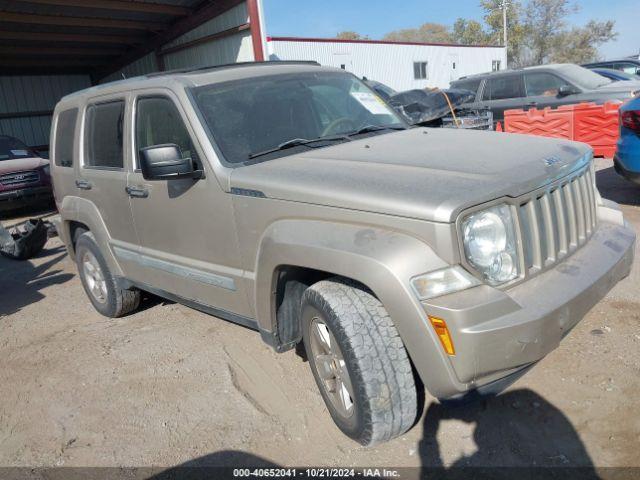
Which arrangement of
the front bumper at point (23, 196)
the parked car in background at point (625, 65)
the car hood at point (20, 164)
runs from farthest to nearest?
the parked car in background at point (625, 65)
the car hood at point (20, 164)
the front bumper at point (23, 196)

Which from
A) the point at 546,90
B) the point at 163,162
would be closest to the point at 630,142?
the point at 163,162

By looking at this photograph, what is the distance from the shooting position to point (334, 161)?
304cm

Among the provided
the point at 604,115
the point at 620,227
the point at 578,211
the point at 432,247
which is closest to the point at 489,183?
the point at 432,247

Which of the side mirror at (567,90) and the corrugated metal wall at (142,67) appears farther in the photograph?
the corrugated metal wall at (142,67)

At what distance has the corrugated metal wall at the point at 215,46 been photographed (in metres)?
12.3

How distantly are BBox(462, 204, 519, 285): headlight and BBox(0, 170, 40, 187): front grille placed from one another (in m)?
10.7

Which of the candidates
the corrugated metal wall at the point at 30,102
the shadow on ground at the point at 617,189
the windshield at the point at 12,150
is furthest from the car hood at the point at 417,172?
the corrugated metal wall at the point at 30,102

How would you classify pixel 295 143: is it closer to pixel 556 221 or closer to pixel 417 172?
pixel 417 172

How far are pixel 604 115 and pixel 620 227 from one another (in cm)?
716

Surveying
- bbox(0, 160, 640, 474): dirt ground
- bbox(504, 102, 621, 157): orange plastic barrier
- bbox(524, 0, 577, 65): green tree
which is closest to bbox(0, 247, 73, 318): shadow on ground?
bbox(0, 160, 640, 474): dirt ground

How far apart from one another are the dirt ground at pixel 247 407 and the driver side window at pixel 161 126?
1.52 m

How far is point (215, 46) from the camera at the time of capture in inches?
533

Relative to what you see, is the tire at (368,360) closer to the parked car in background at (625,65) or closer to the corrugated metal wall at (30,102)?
the parked car in background at (625,65)

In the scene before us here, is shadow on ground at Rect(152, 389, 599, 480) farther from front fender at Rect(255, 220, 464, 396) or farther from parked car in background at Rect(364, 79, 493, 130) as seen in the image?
parked car in background at Rect(364, 79, 493, 130)
